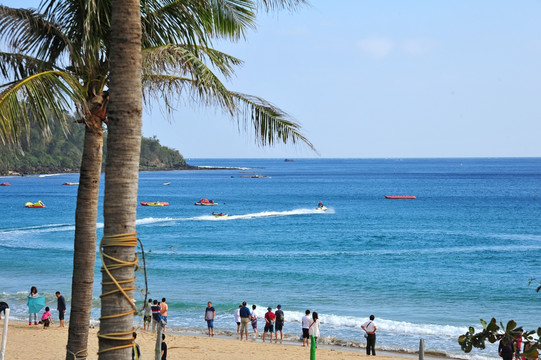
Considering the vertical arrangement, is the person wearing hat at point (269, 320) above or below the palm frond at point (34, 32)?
below

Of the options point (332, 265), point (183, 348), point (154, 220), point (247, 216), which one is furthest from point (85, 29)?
point (247, 216)

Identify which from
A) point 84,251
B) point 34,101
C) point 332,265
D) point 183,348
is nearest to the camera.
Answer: point 34,101

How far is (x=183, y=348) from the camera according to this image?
20359 mm

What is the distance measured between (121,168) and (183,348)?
16.4 metres

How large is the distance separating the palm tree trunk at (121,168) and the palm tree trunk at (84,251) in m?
3.17

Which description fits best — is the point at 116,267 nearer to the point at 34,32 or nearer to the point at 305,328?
the point at 34,32

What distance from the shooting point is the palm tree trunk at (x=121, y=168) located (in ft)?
16.2

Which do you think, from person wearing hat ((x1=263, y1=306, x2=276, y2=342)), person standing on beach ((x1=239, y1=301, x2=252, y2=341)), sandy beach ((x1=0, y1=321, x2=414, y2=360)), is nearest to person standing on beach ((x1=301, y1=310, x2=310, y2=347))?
sandy beach ((x1=0, y1=321, x2=414, y2=360))

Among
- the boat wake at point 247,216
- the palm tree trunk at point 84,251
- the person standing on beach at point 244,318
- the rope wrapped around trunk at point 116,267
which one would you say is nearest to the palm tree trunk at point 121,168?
the rope wrapped around trunk at point 116,267

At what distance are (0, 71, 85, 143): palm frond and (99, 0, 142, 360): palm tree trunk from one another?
1.74m

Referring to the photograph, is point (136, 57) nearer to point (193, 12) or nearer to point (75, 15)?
point (193, 12)

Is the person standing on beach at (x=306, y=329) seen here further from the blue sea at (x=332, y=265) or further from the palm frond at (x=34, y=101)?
the palm frond at (x=34, y=101)

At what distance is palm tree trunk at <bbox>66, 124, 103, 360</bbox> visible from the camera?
8164 millimetres

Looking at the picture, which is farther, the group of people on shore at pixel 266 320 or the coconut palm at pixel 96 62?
the group of people on shore at pixel 266 320
